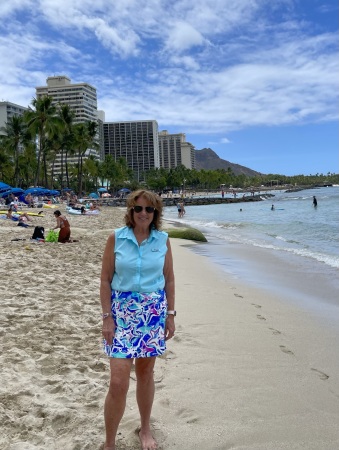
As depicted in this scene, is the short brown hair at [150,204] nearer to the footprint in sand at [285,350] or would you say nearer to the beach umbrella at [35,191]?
the footprint in sand at [285,350]

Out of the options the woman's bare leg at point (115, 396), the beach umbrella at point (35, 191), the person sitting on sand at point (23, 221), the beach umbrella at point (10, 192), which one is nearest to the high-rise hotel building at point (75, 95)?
the beach umbrella at point (35, 191)

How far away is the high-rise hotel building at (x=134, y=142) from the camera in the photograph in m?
172

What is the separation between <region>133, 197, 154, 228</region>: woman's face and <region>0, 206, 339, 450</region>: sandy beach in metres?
1.39

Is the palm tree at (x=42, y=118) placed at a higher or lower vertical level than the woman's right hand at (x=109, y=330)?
higher

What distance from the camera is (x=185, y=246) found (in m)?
15.6

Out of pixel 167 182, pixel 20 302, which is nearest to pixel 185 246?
pixel 20 302

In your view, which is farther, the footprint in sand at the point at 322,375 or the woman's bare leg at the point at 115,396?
the footprint in sand at the point at 322,375

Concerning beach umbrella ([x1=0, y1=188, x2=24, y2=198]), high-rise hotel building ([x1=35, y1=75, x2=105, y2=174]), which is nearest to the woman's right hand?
beach umbrella ([x1=0, y1=188, x2=24, y2=198])

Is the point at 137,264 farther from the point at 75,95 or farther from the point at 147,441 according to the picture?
the point at 75,95

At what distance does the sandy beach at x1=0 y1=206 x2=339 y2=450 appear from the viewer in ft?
8.80

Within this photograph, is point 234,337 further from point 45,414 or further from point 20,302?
point 20,302

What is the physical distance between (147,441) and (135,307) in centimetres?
86

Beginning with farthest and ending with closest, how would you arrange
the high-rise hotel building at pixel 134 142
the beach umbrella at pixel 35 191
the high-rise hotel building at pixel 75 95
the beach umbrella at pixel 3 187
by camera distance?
the high-rise hotel building at pixel 134 142 < the high-rise hotel building at pixel 75 95 < the beach umbrella at pixel 35 191 < the beach umbrella at pixel 3 187

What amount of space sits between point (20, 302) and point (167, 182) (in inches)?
4969
